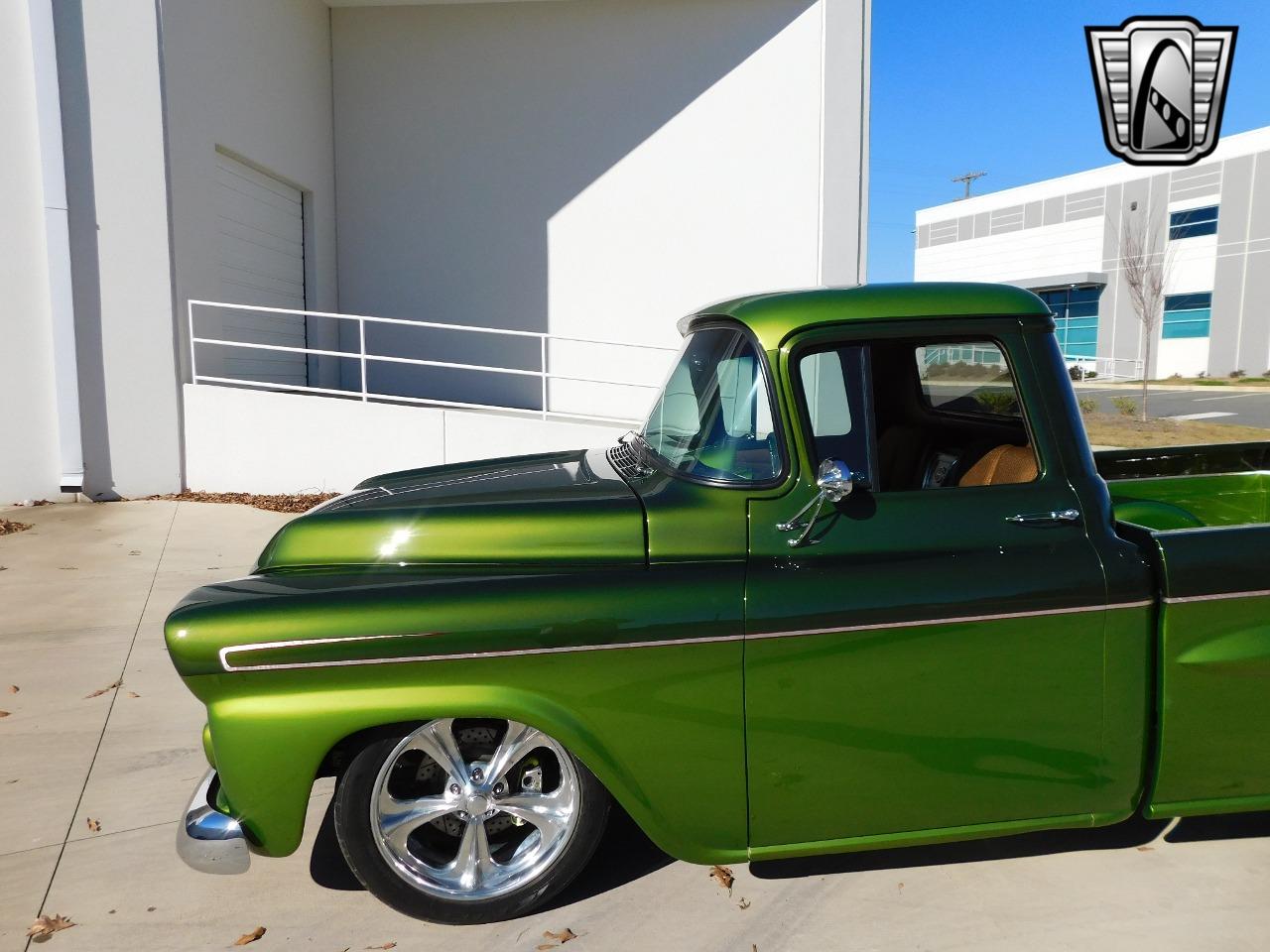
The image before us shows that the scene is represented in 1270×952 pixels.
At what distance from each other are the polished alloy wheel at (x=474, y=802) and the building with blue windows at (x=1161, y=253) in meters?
35.3

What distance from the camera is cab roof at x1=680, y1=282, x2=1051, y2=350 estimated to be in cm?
279

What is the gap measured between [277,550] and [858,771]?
183 cm

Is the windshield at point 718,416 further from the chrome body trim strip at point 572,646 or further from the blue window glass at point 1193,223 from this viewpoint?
the blue window glass at point 1193,223

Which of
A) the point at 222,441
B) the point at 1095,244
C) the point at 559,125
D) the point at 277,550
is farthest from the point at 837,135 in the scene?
the point at 1095,244

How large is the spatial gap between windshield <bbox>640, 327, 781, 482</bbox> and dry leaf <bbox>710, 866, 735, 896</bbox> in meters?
1.28

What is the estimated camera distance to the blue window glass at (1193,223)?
42.0m

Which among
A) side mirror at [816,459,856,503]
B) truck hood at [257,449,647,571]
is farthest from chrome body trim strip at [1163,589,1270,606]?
truck hood at [257,449,647,571]

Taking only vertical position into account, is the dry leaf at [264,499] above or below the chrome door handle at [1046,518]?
below

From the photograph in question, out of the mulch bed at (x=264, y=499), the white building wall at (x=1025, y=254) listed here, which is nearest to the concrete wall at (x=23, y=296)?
the mulch bed at (x=264, y=499)

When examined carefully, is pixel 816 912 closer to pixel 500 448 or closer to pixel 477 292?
pixel 500 448

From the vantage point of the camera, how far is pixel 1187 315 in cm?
4369

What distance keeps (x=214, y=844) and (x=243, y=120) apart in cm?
1003

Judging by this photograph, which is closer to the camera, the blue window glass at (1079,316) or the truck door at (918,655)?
the truck door at (918,655)

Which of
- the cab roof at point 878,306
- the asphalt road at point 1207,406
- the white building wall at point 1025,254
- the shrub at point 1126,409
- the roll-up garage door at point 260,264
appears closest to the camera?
the cab roof at point 878,306
